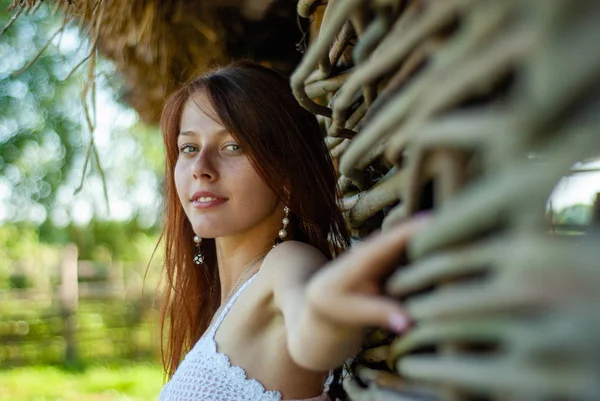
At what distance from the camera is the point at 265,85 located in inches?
49.3

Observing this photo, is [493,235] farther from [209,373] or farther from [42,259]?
[42,259]

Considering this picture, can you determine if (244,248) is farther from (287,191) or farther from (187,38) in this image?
(187,38)

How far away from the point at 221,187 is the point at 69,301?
711 centimetres

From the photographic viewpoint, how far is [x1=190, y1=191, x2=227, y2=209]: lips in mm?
1181

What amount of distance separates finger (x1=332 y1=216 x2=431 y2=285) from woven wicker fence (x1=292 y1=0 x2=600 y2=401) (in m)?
0.03

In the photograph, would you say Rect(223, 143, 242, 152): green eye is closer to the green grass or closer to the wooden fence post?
the green grass

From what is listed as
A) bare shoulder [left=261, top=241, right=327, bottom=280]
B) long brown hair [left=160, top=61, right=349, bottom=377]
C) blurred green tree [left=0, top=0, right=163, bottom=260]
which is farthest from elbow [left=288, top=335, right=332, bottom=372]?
blurred green tree [left=0, top=0, right=163, bottom=260]

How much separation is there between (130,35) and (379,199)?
4.07 ft

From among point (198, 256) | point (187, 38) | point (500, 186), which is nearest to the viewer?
point (500, 186)

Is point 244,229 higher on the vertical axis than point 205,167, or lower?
lower

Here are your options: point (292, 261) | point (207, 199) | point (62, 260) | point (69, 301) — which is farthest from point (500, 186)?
point (62, 260)

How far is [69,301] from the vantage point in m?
7.73

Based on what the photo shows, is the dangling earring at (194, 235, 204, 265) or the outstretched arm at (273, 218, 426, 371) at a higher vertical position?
the outstretched arm at (273, 218, 426, 371)

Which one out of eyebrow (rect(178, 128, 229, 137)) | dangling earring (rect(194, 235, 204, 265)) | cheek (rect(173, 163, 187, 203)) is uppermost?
eyebrow (rect(178, 128, 229, 137))
